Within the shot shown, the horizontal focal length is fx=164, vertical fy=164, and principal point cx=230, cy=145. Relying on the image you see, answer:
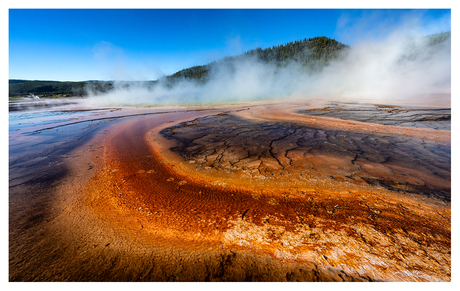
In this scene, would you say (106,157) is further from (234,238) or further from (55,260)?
(234,238)

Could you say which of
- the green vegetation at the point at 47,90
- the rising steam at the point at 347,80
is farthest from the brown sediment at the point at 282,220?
the green vegetation at the point at 47,90

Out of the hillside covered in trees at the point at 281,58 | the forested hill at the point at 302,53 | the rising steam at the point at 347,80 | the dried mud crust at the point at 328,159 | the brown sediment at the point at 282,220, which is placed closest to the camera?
the brown sediment at the point at 282,220

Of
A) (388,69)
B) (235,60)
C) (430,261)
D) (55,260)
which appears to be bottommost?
(55,260)

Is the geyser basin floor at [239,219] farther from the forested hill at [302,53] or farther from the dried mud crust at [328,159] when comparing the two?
the forested hill at [302,53]

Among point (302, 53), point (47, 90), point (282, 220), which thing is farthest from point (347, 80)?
point (47, 90)

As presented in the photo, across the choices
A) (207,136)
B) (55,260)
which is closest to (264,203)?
(55,260)

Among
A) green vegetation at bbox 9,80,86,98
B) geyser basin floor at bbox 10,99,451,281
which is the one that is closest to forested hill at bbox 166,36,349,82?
green vegetation at bbox 9,80,86,98
